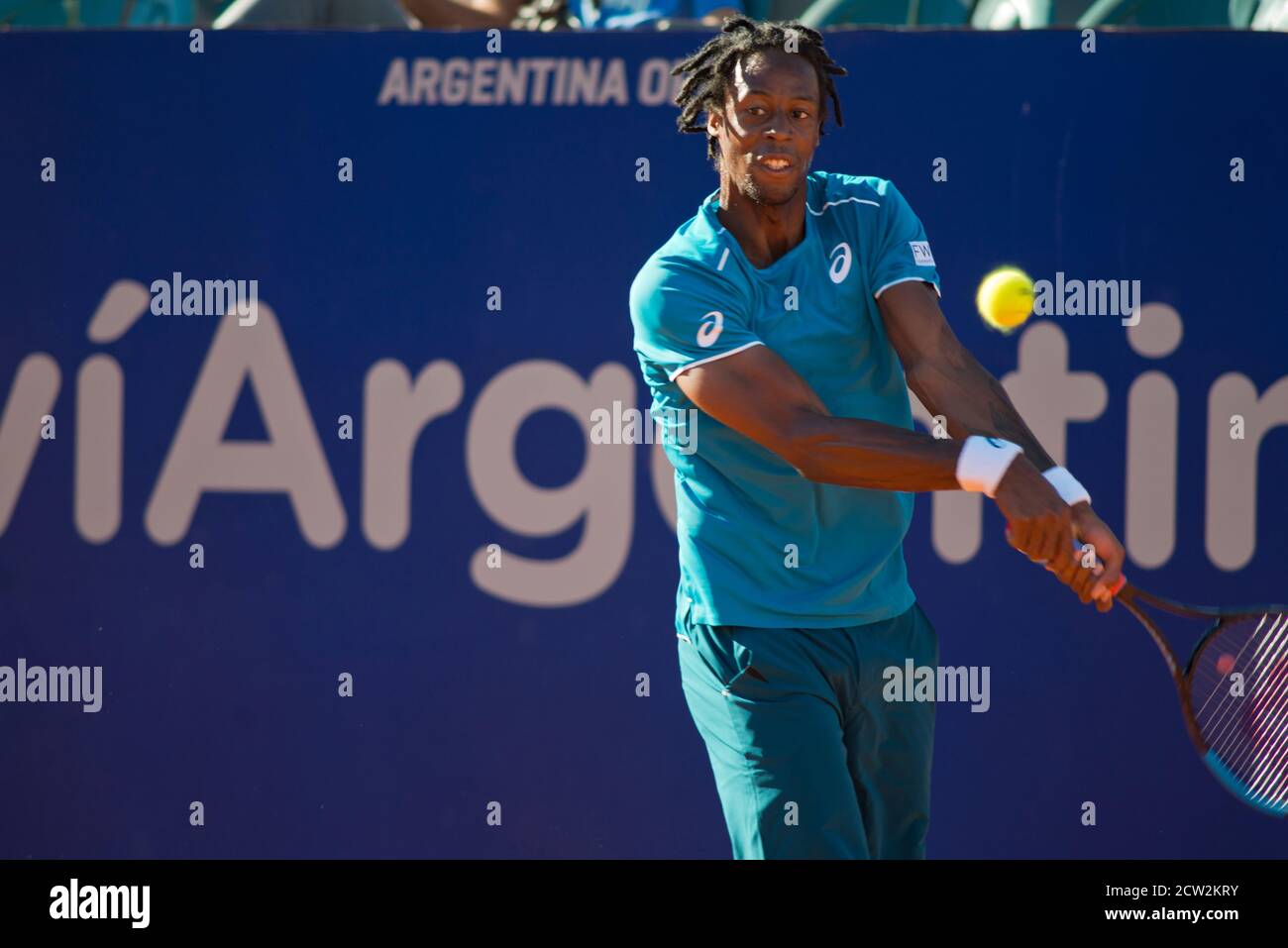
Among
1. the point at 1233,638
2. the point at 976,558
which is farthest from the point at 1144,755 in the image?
the point at 1233,638

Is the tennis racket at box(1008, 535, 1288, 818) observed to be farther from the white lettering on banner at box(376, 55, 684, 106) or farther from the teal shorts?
the white lettering on banner at box(376, 55, 684, 106)

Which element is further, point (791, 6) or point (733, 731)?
point (791, 6)

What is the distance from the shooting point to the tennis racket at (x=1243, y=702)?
2.93 meters

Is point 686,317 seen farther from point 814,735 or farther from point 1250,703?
point 1250,703

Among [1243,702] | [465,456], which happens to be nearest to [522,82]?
[465,456]

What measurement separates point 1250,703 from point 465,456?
1885 millimetres

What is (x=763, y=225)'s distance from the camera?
2826 millimetres

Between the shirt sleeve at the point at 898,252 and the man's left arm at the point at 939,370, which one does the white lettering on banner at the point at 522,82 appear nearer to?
the shirt sleeve at the point at 898,252

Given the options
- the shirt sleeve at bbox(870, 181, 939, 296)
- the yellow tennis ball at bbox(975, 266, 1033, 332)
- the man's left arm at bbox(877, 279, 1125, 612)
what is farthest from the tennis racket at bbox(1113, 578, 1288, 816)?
the yellow tennis ball at bbox(975, 266, 1033, 332)

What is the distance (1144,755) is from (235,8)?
3103mm

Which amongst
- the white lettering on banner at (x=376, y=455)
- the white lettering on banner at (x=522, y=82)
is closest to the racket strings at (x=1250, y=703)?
the white lettering on banner at (x=376, y=455)

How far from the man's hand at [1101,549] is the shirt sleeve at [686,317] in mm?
585

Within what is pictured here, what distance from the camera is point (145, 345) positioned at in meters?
4.00
